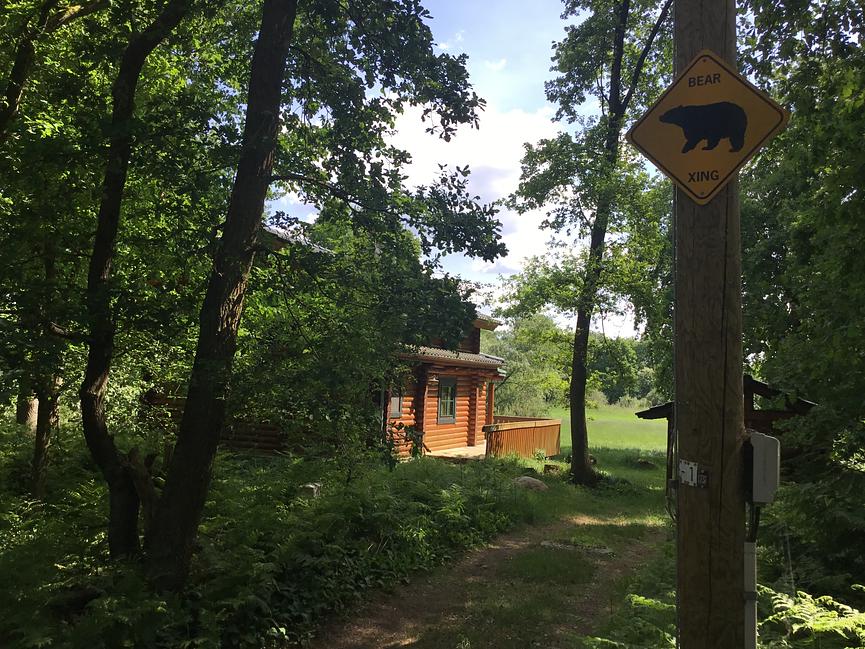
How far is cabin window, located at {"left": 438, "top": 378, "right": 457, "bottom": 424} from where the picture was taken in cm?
2133

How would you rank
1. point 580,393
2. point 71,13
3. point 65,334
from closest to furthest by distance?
point 65,334 → point 71,13 → point 580,393

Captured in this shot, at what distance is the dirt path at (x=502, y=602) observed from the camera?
5.96 m

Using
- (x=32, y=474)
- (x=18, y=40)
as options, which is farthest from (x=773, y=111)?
(x=32, y=474)

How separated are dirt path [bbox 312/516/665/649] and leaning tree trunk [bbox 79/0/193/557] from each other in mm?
2489

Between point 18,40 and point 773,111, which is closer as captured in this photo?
point 773,111

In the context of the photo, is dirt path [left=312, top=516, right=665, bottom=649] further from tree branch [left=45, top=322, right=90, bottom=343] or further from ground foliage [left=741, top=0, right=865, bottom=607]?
tree branch [left=45, top=322, right=90, bottom=343]

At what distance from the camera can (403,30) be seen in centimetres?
691

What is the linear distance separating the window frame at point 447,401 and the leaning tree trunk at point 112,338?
1532 cm

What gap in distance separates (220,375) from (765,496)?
469 cm

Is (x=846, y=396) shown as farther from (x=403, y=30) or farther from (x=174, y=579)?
(x=174, y=579)

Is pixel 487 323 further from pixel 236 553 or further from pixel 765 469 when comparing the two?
pixel 765 469

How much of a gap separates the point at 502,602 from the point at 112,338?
5.51 metres

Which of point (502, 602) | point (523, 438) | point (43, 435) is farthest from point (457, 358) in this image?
point (43, 435)

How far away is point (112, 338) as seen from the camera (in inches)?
245
